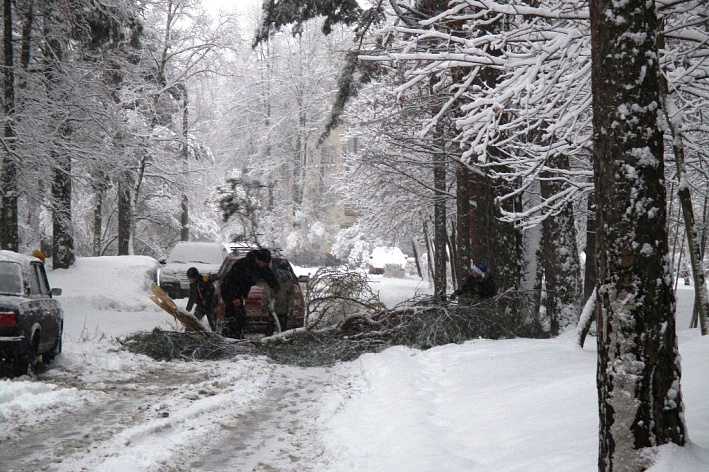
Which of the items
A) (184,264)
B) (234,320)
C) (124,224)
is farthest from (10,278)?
(124,224)

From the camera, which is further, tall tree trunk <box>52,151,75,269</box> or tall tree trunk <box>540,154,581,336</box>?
tall tree trunk <box>52,151,75,269</box>

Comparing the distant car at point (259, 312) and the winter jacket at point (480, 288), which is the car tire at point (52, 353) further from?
the winter jacket at point (480, 288)

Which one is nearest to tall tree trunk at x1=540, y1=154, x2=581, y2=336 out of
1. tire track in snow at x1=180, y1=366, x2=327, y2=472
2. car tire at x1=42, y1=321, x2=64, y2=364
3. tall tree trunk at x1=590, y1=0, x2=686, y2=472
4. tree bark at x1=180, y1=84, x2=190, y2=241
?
tire track in snow at x1=180, y1=366, x2=327, y2=472

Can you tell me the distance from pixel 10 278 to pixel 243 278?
12.5ft

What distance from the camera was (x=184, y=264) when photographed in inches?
901

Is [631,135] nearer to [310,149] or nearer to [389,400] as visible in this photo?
[389,400]

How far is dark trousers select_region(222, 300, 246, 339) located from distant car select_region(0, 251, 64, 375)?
2.73 metres

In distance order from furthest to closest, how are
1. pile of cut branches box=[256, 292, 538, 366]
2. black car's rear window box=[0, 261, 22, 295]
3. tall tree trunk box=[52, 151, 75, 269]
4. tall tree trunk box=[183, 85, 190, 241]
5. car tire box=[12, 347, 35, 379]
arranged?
1. tall tree trunk box=[183, 85, 190, 241]
2. tall tree trunk box=[52, 151, 75, 269]
3. pile of cut branches box=[256, 292, 538, 366]
4. black car's rear window box=[0, 261, 22, 295]
5. car tire box=[12, 347, 35, 379]

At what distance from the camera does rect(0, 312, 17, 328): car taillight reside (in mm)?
8805

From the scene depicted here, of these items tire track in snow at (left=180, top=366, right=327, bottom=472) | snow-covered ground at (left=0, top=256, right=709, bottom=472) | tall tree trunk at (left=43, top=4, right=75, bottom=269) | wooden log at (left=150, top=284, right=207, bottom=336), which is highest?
tall tree trunk at (left=43, top=4, right=75, bottom=269)

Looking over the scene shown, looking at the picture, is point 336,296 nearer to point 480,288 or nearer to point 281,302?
point 281,302

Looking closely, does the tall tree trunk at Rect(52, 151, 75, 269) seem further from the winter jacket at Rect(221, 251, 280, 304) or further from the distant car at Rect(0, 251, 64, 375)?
the distant car at Rect(0, 251, 64, 375)

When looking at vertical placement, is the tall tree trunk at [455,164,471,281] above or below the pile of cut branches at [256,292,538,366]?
above

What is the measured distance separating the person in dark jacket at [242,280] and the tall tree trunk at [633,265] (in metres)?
8.44
